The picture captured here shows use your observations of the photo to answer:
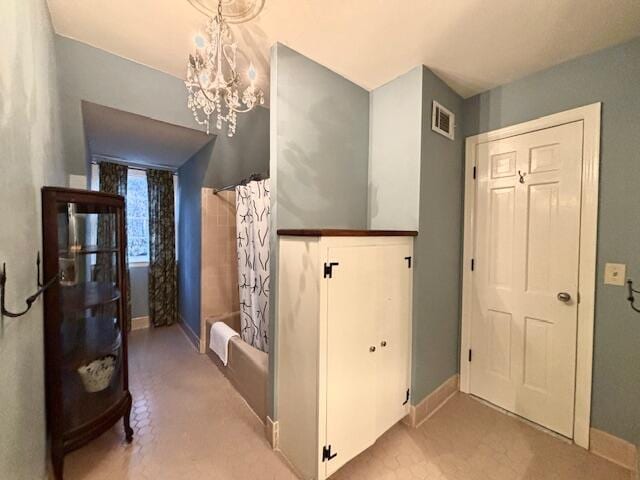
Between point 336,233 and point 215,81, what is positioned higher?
point 215,81

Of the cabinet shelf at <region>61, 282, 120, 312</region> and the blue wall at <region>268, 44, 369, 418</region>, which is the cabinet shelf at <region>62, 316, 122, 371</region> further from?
the blue wall at <region>268, 44, 369, 418</region>

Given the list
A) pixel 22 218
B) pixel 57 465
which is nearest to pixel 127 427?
pixel 57 465

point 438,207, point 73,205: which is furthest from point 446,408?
point 73,205

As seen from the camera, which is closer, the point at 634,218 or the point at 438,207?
the point at 634,218

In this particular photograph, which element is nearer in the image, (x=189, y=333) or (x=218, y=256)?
(x=218, y=256)

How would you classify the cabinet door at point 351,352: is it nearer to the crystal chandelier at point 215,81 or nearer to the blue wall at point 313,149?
the blue wall at point 313,149

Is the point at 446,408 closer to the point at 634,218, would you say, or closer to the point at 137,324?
the point at 634,218

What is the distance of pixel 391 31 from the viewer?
55.1 inches

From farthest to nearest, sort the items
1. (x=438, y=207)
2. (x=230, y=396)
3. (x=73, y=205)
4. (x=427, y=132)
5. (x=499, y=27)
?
(x=230, y=396)
(x=438, y=207)
(x=427, y=132)
(x=73, y=205)
(x=499, y=27)

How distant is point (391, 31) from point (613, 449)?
8.73 ft

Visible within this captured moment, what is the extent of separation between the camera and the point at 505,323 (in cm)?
Answer: 186

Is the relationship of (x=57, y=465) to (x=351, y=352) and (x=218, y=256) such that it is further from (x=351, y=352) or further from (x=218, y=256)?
(x=218, y=256)

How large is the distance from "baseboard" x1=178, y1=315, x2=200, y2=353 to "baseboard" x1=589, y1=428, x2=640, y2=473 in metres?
3.18

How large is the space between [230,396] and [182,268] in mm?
1956
